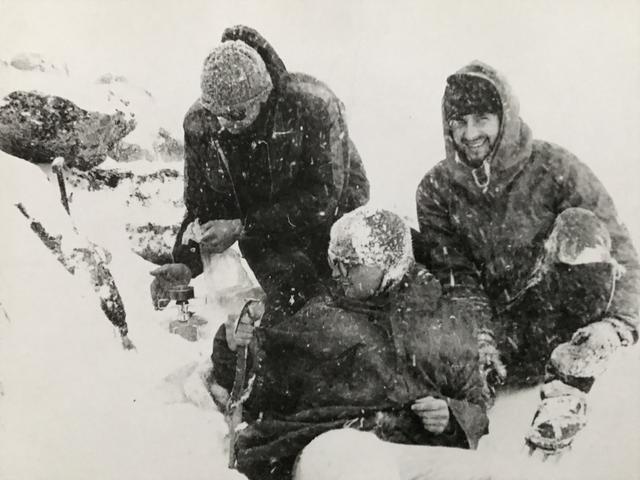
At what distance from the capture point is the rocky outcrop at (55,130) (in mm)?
2482

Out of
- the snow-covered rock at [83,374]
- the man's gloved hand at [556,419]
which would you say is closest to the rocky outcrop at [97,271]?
the snow-covered rock at [83,374]

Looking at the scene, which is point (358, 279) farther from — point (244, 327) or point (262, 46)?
point (262, 46)

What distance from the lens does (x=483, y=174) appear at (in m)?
2.38

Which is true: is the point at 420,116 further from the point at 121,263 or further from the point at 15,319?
the point at 15,319

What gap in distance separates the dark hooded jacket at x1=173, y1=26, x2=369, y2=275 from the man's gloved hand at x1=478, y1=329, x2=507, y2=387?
1.98 ft

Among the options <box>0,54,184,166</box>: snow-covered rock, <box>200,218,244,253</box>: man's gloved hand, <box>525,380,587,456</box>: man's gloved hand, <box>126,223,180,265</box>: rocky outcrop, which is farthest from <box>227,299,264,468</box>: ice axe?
<box>525,380,587,456</box>: man's gloved hand

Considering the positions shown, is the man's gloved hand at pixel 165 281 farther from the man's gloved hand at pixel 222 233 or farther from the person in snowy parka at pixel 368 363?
the person in snowy parka at pixel 368 363

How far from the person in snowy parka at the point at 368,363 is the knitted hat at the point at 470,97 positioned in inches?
16.5

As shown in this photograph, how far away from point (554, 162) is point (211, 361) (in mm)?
1328

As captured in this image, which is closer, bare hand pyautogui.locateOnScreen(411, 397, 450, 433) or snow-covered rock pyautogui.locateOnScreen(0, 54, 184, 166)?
bare hand pyautogui.locateOnScreen(411, 397, 450, 433)

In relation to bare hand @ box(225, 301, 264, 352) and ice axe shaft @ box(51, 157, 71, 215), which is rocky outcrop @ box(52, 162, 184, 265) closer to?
ice axe shaft @ box(51, 157, 71, 215)

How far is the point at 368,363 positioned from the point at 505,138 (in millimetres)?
869

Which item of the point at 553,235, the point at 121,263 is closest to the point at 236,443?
the point at 121,263

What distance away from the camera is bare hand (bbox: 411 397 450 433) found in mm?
2279
